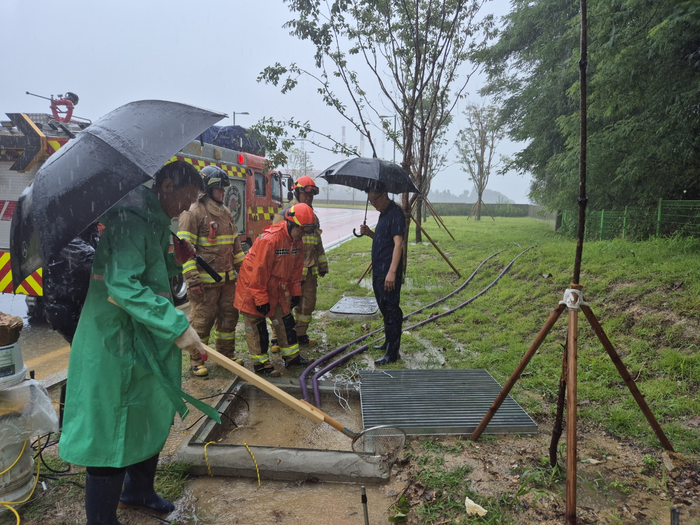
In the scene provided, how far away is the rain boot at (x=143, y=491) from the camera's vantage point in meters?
2.22

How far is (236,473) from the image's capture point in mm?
2586

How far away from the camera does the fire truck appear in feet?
17.4

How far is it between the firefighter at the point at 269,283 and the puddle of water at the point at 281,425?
446 mm

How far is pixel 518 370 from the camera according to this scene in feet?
8.45

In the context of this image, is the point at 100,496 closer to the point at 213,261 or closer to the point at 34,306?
the point at 213,261

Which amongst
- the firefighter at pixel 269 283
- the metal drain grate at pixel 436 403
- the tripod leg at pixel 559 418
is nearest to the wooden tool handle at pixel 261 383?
the metal drain grate at pixel 436 403

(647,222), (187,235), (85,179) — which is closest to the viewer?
(85,179)

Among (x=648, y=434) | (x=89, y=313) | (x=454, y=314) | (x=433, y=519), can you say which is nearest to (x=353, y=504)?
(x=433, y=519)

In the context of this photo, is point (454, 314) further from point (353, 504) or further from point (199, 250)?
point (353, 504)

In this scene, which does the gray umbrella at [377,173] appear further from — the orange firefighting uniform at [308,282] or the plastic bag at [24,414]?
the plastic bag at [24,414]

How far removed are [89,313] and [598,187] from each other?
36.6 feet

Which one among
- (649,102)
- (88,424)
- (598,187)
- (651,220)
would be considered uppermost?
(649,102)

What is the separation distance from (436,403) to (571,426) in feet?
4.81

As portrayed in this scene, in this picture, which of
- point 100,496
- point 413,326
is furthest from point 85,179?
point 413,326
